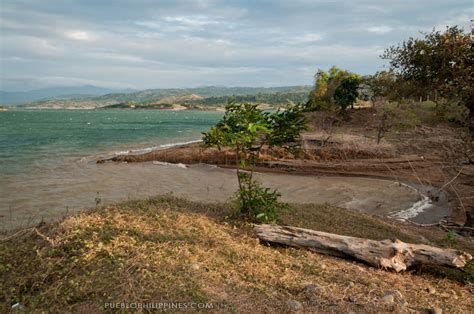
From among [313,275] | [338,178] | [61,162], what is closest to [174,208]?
[313,275]

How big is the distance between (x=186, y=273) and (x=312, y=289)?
1.63 m

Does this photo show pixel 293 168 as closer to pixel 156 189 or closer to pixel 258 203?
pixel 156 189

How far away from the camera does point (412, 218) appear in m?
11.9

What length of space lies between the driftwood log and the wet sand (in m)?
6.81

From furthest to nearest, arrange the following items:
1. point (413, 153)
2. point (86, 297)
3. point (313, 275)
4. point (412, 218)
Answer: point (413, 153) → point (412, 218) → point (313, 275) → point (86, 297)

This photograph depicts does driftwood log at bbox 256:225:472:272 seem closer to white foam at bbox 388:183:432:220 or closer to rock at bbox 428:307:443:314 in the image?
rock at bbox 428:307:443:314

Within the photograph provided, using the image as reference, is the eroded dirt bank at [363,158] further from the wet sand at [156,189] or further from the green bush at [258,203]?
the green bush at [258,203]

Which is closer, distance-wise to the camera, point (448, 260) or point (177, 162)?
point (448, 260)

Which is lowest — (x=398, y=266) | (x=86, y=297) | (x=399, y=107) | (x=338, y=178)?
(x=338, y=178)

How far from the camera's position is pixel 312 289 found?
14.2 ft

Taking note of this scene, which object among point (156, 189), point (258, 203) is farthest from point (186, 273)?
point (156, 189)

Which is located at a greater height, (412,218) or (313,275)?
(313,275)

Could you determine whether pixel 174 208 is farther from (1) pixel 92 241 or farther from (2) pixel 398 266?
(2) pixel 398 266

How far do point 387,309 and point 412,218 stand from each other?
9.00 metres
